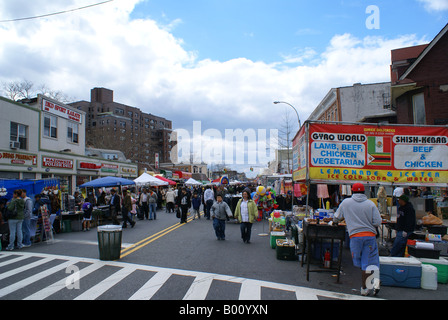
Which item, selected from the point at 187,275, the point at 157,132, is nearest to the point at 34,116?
the point at 187,275

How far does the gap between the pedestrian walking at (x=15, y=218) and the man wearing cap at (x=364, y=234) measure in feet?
32.3

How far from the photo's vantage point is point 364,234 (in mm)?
5668

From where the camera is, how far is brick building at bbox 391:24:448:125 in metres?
17.5

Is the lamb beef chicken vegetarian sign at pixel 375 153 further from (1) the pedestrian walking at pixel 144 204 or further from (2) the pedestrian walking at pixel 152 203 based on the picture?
(1) the pedestrian walking at pixel 144 204

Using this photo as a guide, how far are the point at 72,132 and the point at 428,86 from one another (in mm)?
27087

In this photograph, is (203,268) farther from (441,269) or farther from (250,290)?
(441,269)

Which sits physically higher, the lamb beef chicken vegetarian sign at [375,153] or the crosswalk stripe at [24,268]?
the lamb beef chicken vegetarian sign at [375,153]

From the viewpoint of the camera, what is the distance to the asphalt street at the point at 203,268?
574 cm

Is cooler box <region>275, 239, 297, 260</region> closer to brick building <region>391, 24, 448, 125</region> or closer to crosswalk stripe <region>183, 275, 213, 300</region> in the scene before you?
crosswalk stripe <region>183, 275, 213, 300</region>

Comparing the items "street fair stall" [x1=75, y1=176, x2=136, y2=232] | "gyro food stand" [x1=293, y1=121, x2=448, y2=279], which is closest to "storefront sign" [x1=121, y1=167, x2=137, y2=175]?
"street fair stall" [x1=75, y1=176, x2=136, y2=232]

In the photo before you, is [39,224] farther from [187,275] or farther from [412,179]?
[412,179]

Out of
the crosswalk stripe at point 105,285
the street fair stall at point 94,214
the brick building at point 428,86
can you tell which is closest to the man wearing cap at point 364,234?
the crosswalk stripe at point 105,285

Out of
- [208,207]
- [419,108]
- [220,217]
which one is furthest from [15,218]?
[419,108]

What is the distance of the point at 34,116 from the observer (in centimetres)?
2180
